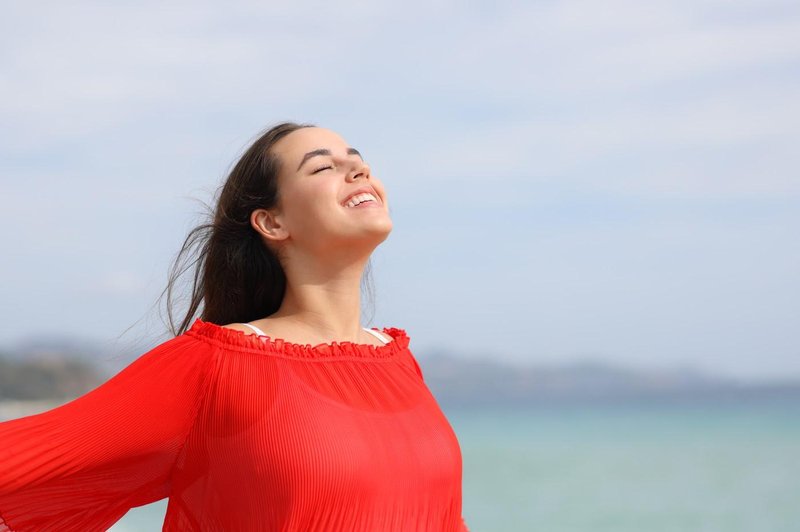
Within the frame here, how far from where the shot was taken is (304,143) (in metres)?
2.66

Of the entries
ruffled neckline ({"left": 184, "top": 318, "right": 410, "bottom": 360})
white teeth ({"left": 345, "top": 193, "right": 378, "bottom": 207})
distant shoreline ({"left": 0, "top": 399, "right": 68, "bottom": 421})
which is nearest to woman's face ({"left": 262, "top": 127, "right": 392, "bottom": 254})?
white teeth ({"left": 345, "top": 193, "right": 378, "bottom": 207})

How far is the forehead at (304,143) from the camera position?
2637 millimetres

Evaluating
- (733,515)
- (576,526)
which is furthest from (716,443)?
(576,526)

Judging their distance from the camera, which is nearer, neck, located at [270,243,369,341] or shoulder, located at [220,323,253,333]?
shoulder, located at [220,323,253,333]

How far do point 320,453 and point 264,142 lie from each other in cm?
83

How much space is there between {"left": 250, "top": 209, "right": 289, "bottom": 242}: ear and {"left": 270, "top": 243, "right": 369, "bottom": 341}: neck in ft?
0.19

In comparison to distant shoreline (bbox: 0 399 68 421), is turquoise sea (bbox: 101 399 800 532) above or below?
below

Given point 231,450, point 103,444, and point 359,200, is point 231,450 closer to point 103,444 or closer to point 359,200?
point 103,444

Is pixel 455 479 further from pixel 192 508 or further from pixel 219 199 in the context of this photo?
pixel 219 199

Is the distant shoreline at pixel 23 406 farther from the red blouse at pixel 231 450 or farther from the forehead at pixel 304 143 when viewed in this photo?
the red blouse at pixel 231 450

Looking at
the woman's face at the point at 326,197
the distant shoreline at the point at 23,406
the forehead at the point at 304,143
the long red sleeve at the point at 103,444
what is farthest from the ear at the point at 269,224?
the distant shoreline at the point at 23,406

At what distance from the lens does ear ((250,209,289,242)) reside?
104 inches

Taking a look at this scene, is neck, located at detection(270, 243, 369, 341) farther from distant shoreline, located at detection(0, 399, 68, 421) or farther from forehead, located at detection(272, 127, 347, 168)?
Answer: distant shoreline, located at detection(0, 399, 68, 421)

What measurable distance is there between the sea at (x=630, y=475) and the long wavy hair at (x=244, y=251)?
328 inches
